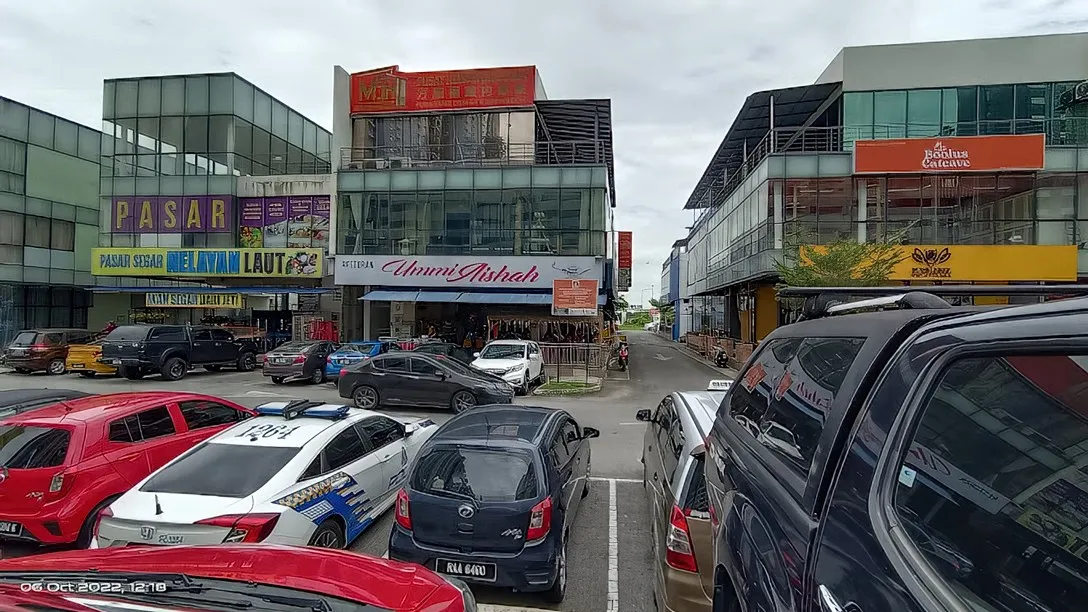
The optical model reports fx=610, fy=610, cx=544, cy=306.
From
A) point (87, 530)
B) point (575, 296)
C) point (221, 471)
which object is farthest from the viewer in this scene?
point (575, 296)

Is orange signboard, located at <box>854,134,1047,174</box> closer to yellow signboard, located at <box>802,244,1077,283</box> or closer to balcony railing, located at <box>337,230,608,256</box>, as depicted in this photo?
yellow signboard, located at <box>802,244,1077,283</box>

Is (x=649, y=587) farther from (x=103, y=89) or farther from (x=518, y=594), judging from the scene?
(x=103, y=89)

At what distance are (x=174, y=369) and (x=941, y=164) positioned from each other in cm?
2955

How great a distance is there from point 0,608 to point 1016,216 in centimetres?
3203

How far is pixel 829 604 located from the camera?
149 centimetres

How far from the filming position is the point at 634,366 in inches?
1195

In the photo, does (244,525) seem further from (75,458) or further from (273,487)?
(75,458)

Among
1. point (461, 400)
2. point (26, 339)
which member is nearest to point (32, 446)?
point (461, 400)

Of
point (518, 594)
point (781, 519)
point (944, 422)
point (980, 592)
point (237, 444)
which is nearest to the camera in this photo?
point (980, 592)

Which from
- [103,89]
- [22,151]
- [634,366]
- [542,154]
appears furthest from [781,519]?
[22,151]

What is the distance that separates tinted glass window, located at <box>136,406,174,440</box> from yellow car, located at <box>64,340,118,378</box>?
16758 millimetres

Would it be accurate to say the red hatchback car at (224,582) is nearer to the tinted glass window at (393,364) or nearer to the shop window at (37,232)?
the tinted glass window at (393,364)

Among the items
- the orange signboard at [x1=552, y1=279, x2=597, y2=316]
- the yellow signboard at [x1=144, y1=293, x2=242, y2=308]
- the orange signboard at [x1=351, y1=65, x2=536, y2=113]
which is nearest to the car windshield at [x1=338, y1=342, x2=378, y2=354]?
the orange signboard at [x1=552, y1=279, x2=597, y2=316]

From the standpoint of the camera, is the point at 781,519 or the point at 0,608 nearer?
the point at 781,519
